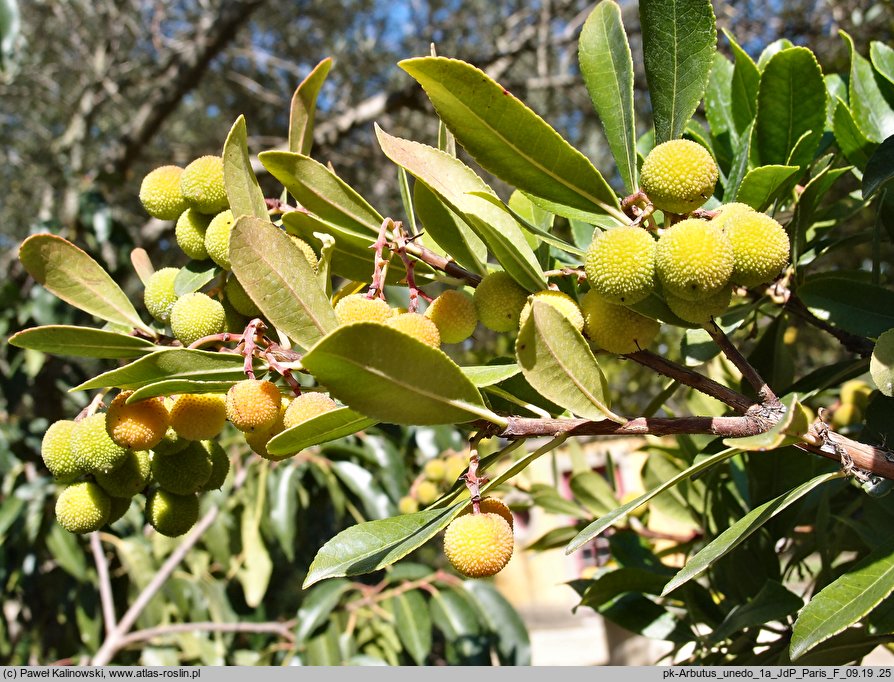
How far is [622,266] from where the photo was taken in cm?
71

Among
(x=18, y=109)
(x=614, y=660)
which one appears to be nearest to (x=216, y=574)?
(x=614, y=660)

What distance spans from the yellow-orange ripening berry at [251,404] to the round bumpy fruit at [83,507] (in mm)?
390

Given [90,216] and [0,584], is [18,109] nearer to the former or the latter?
[90,216]

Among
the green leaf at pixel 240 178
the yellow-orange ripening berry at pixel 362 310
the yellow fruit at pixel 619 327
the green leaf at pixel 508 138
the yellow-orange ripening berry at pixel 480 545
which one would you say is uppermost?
the green leaf at pixel 240 178

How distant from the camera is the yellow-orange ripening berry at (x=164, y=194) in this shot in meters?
1.01

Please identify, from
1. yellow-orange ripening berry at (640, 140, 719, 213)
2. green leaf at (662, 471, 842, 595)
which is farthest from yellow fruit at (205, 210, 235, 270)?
green leaf at (662, 471, 842, 595)

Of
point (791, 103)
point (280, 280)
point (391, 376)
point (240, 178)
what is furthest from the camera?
point (791, 103)

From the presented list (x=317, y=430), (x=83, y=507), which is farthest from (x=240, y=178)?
(x=83, y=507)

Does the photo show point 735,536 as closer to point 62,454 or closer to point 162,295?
point 162,295

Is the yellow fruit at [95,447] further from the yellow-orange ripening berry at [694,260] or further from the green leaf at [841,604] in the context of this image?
the green leaf at [841,604]

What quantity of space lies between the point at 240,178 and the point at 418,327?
0.27 meters

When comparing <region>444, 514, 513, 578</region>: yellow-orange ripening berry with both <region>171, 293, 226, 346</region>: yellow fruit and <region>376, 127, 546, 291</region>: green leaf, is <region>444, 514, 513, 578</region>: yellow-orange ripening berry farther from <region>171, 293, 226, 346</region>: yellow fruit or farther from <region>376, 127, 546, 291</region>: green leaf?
<region>171, 293, 226, 346</region>: yellow fruit

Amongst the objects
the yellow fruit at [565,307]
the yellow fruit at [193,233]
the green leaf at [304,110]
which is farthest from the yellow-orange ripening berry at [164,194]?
the yellow fruit at [565,307]

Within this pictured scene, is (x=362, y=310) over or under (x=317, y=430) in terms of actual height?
over
